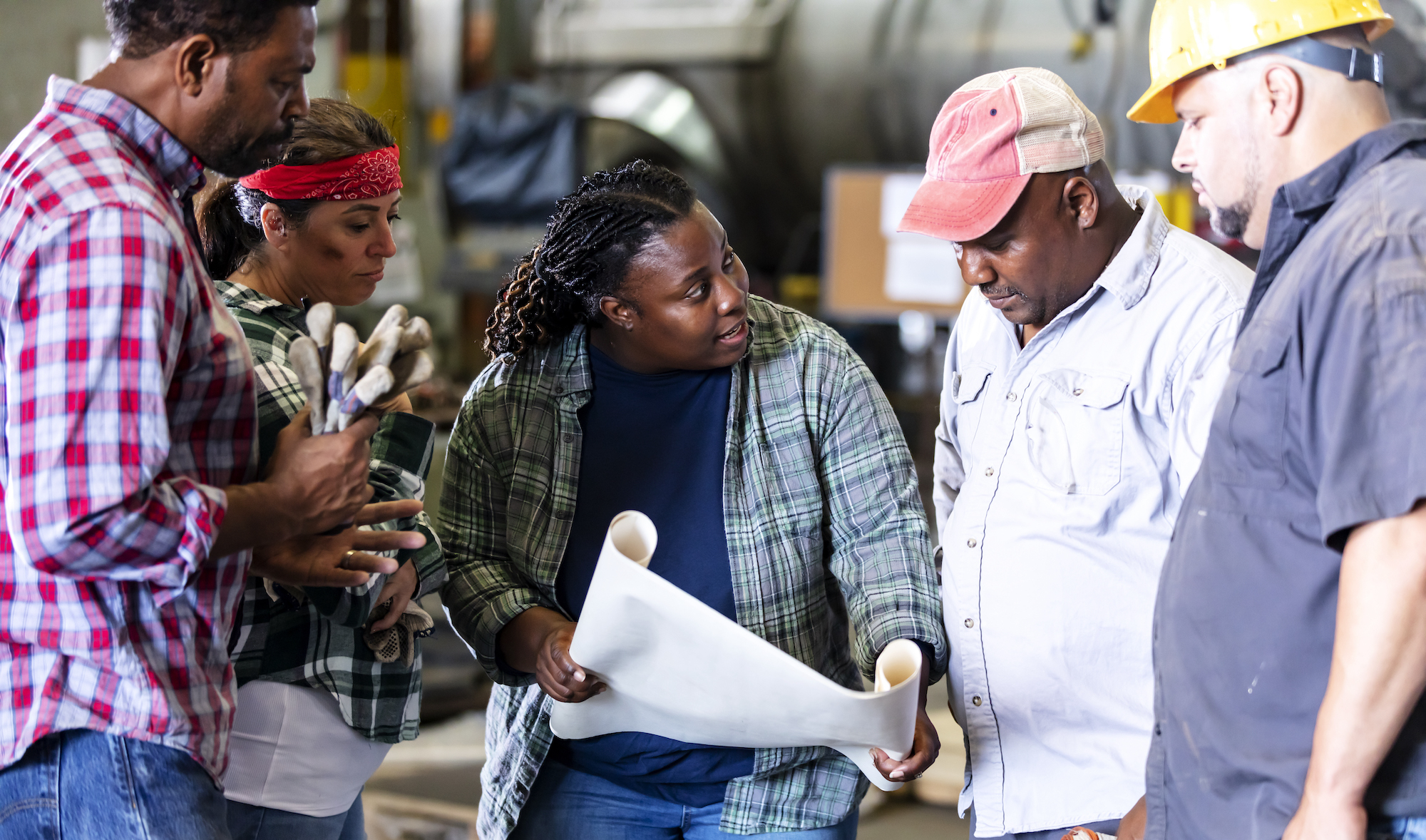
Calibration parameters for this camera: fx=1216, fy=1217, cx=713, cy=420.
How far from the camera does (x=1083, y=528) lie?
5.04 feet

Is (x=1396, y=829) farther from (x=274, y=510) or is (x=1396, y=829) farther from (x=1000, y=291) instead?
(x=274, y=510)

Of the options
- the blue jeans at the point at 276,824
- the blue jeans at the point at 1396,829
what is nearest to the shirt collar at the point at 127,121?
the blue jeans at the point at 276,824

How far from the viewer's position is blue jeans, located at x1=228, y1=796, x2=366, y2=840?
1.50 metres

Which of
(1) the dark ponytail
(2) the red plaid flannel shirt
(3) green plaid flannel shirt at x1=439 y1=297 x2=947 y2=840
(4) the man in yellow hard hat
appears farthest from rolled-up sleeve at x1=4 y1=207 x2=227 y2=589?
(4) the man in yellow hard hat

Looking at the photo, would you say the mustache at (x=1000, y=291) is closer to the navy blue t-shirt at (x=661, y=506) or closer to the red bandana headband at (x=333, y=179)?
the navy blue t-shirt at (x=661, y=506)

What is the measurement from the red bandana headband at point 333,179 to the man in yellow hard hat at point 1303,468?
103 centimetres

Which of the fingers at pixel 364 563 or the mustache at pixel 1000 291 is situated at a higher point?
the mustache at pixel 1000 291

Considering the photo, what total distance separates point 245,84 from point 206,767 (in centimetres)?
68

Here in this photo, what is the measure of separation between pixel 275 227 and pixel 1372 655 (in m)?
1.37

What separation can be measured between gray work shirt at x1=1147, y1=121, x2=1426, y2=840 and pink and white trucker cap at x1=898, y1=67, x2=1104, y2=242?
1.27 feet

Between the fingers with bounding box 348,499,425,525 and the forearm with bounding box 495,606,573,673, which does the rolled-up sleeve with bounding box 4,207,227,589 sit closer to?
the fingers with bounding box 348,499,425,525

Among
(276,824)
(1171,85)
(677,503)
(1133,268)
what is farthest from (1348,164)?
(276,824)

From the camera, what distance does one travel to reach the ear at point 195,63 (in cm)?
116

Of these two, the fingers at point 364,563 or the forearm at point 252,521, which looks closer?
the forearm at point 252,521
